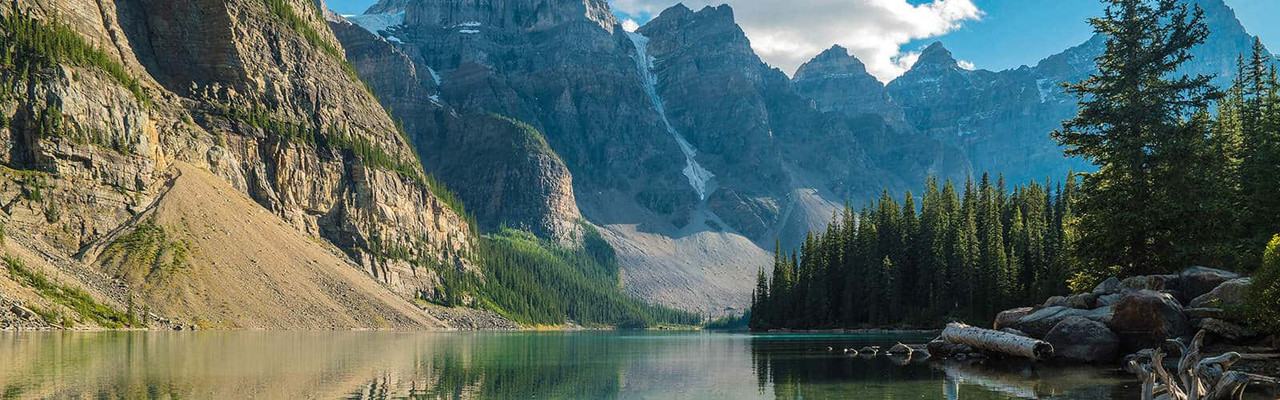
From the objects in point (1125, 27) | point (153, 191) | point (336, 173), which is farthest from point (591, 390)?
point (336, 173)

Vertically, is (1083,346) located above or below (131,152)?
below

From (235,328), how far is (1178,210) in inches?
4181

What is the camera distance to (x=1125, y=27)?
51.1 m

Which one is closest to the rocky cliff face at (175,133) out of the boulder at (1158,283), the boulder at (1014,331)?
the boulder at (1014,331)

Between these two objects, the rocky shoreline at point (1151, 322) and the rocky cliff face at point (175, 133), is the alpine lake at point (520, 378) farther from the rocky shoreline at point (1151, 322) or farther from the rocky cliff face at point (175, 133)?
the rocky cliff face at point (175, 133)

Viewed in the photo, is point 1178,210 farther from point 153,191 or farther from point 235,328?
point 153,191

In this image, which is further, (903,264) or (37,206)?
(903,264)

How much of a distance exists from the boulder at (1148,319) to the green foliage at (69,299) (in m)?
98.6

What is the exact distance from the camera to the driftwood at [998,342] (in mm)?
37188

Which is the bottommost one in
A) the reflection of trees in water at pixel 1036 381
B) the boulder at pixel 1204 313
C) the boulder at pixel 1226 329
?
the reflection of trees in water at pixel 1036 381

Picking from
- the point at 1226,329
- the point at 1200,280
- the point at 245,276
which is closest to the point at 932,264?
the point at 1200,280

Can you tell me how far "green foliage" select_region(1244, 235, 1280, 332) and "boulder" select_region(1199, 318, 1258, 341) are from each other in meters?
1.37

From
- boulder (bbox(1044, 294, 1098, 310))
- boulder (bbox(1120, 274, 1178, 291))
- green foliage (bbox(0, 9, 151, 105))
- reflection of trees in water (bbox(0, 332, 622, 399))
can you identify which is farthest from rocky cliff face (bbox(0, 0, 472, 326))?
boulder (bbox(1120, 274, 1178, 291))

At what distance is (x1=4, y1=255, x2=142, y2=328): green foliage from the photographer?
307ft
